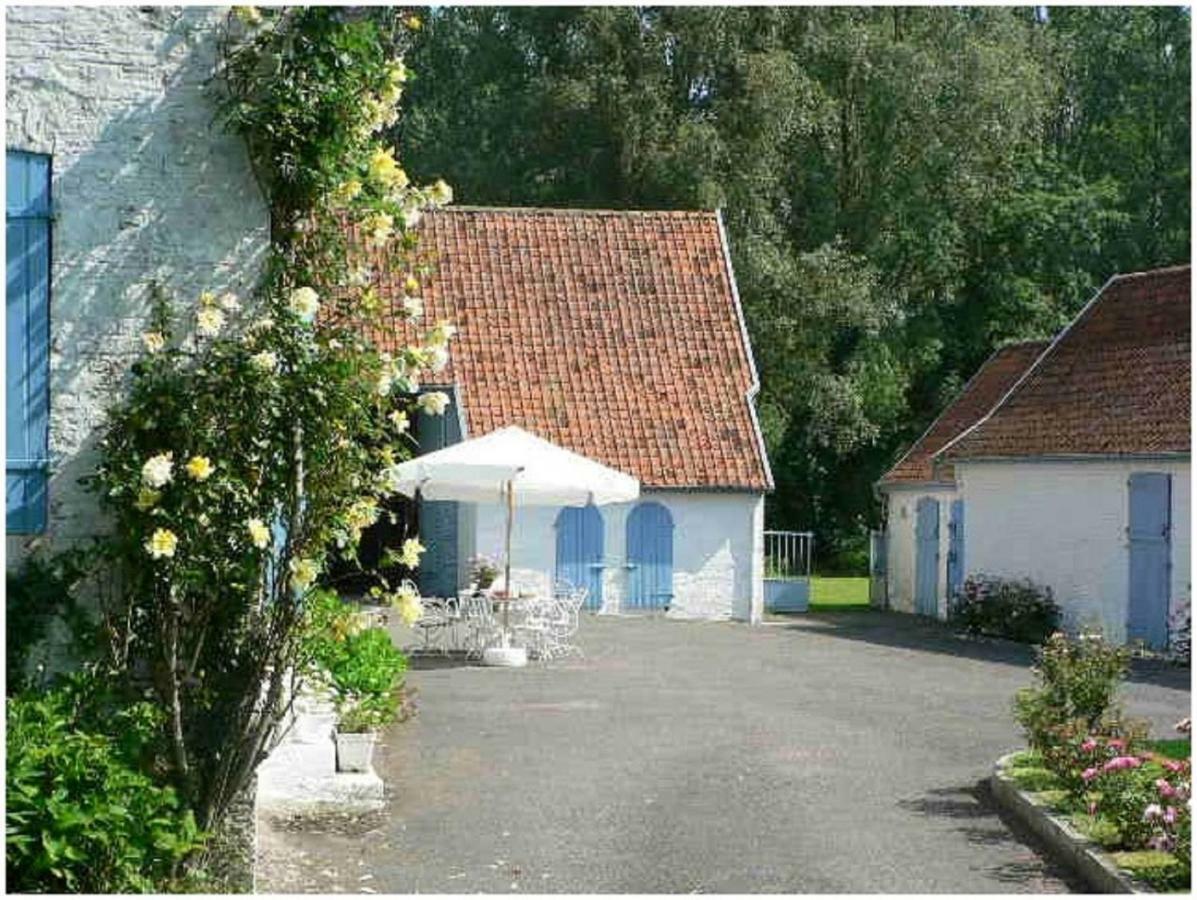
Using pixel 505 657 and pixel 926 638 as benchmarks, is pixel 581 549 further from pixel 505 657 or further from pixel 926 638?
pixel 505 657

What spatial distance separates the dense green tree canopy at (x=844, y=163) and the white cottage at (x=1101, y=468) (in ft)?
38.8

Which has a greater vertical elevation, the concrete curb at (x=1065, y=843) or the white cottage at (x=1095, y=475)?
the white cottage at (x=1095, y=475)

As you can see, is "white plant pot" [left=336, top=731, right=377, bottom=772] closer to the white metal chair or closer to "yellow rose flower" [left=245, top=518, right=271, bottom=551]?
"yellow rose flower" [left=245, top=518, right=271, bottom=551]

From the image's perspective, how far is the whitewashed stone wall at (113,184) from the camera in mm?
8680

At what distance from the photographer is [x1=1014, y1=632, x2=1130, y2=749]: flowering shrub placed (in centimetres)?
1184

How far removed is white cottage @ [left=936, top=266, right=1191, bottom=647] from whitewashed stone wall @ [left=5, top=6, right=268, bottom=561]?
51.6 ft

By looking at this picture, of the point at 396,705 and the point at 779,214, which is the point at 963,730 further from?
the point at 779,214

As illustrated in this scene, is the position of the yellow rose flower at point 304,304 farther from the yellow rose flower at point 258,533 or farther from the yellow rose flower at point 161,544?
the yellow rose flower at point 161,544

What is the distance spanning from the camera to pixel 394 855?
32.7 ft

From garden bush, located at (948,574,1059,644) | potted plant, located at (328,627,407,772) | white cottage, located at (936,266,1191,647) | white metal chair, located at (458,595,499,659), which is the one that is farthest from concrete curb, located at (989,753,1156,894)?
garden bush, located at (948,574,1059,644)

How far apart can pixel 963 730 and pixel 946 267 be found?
29620 mm

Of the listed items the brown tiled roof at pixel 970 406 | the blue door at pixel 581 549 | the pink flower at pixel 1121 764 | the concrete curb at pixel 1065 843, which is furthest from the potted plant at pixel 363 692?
the brown tiled roof at pixel 970 406

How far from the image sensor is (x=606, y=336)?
97.3ft

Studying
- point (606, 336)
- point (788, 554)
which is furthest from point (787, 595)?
point (788, 554)
